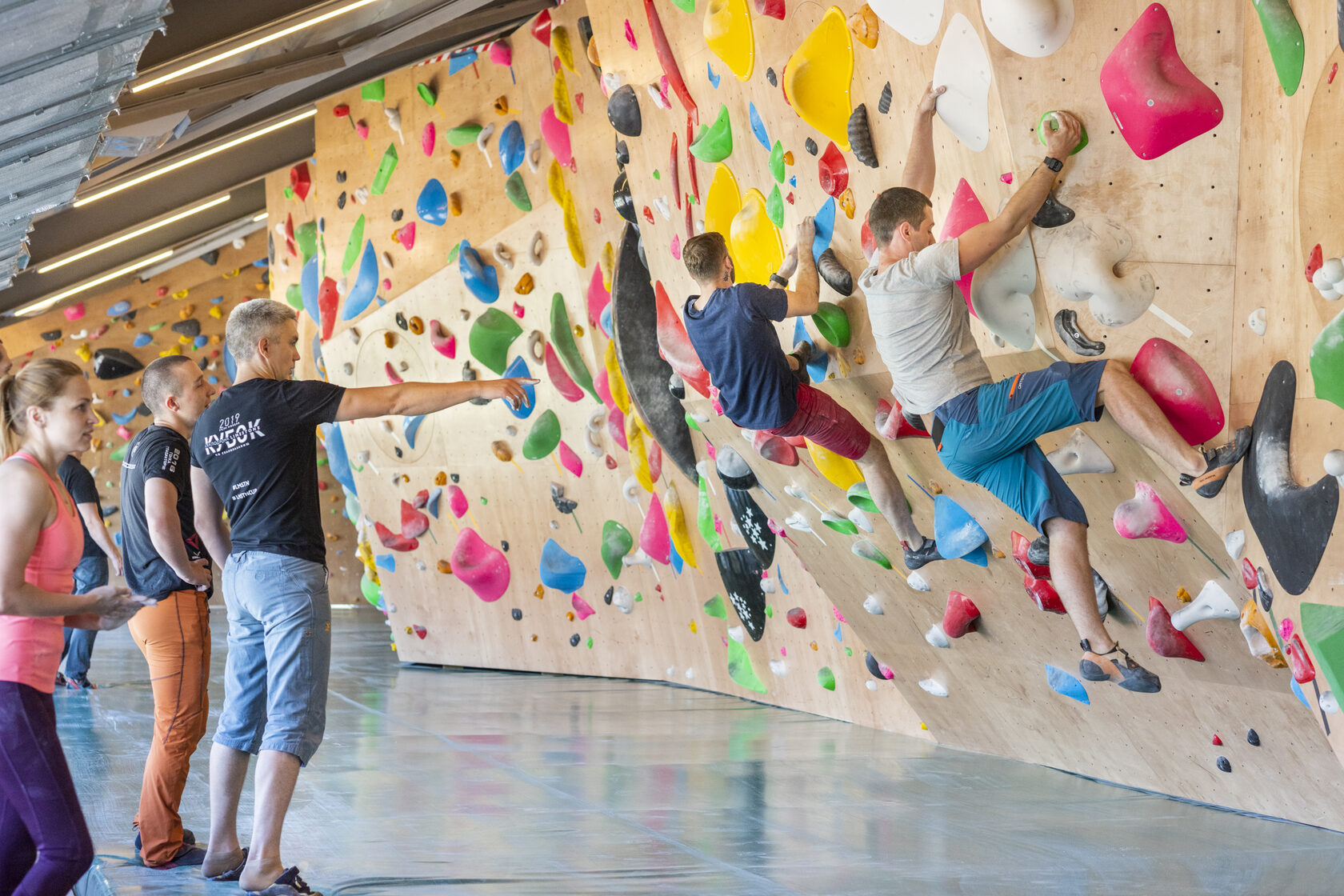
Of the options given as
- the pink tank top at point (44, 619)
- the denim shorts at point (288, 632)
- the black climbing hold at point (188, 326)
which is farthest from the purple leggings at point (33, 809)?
the black climbing hold at point (188, 326)

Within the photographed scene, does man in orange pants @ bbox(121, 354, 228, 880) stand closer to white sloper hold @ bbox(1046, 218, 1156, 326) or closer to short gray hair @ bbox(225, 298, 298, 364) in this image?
short gray hair @ bbox(225, 298, 298, 364)

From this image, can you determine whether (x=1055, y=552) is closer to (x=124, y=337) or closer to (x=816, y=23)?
(x=816, y=23)

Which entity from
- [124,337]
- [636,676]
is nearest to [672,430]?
[636,676]

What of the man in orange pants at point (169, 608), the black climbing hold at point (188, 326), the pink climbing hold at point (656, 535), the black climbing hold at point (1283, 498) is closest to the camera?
the black climbing hold at point (1283, 498)

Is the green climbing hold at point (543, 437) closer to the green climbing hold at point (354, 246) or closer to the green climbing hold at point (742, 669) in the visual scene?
the green climbing hold at point (742, 669)

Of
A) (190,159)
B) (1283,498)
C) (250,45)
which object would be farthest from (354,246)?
(1283,498)

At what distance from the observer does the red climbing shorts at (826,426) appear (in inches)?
170

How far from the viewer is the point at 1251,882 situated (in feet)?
11.5

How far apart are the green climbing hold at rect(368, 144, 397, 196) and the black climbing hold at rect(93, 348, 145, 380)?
265 inches

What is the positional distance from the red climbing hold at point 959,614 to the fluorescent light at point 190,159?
568 centimetres

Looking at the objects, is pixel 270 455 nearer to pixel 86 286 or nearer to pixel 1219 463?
pixel 1219 463

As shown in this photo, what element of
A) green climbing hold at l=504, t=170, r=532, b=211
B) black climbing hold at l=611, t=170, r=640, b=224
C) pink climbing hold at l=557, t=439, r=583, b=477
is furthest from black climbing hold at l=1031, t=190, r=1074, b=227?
pink climbing hold at l=557, t=439, r=583, b=477

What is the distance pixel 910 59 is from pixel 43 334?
40.5 feet

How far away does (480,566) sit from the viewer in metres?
8.70
